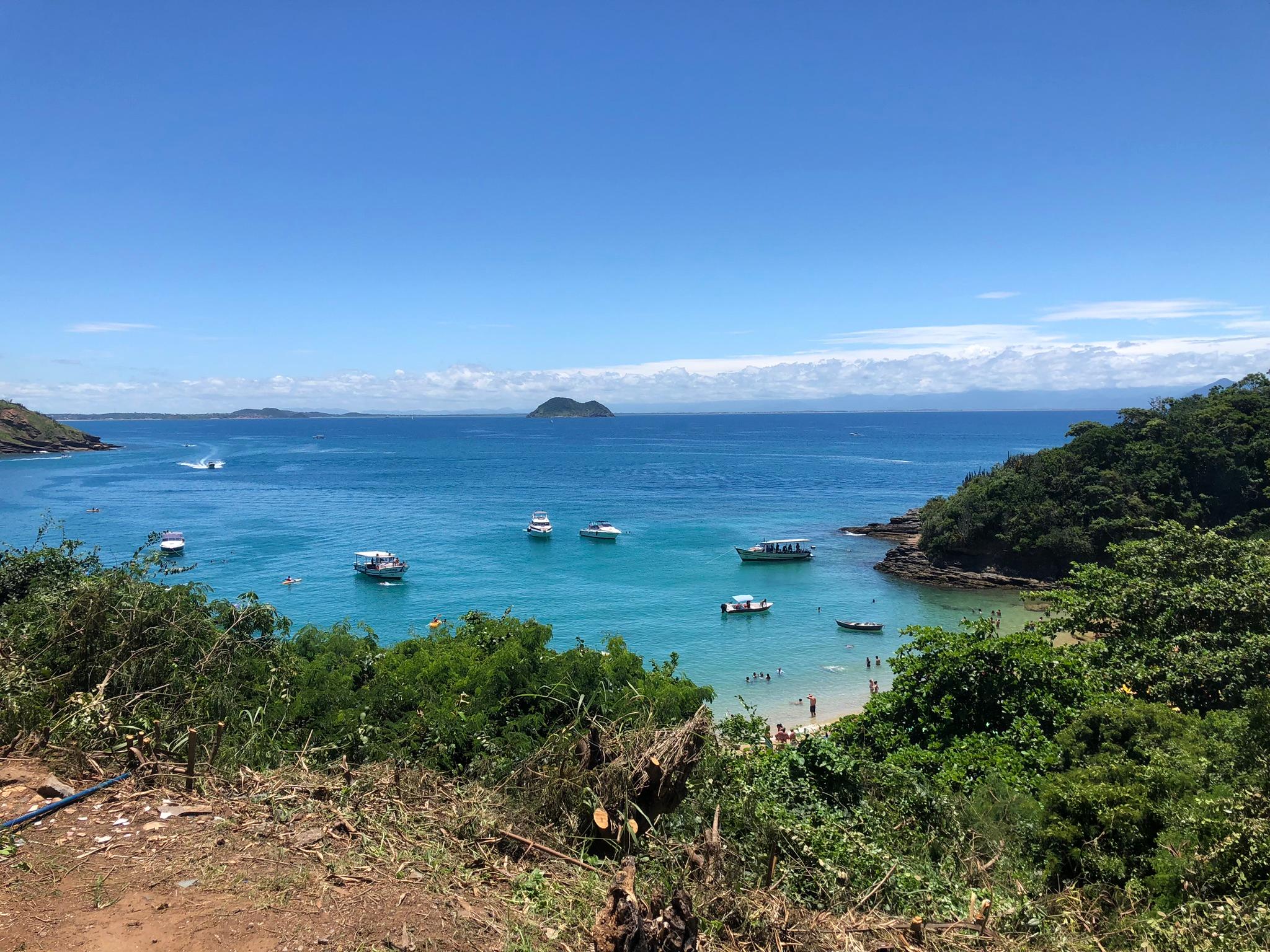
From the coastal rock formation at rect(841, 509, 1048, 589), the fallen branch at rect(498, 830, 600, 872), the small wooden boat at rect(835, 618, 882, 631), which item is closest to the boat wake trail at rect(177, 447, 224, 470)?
the coastal rock formation at rect(841, 509, 1048, 589)

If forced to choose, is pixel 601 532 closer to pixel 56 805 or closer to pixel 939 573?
pixel 939 573

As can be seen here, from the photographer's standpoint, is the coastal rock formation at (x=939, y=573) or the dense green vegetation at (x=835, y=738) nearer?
the dense green vegetation at (x=835, y=738)

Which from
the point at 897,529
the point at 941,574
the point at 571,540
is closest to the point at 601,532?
the point at 571,540

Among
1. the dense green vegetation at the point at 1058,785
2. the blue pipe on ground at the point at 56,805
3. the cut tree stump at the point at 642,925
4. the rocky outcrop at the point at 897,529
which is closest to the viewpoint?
the cut tree stump at the point at 642,925

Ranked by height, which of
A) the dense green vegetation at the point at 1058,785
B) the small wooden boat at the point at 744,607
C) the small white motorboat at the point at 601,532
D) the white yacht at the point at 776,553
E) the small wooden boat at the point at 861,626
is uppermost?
the dense green vegetation at the point at 1058,785

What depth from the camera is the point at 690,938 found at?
13.2 ft

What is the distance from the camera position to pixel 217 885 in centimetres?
487

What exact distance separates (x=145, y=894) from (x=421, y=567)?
1488 inches

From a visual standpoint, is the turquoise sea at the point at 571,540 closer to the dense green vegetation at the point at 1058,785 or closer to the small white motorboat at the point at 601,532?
the small white motorboat at the point at 601,532

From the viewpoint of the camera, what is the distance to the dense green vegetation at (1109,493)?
1470 inches

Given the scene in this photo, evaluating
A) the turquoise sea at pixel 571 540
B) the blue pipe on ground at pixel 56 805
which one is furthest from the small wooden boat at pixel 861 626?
the blue pipe on ground at pixel 56 805

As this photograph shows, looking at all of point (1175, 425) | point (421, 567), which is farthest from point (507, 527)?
point (1175, 425)

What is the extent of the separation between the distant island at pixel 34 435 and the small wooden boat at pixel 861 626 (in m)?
128

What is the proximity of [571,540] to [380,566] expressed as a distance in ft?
46.7
